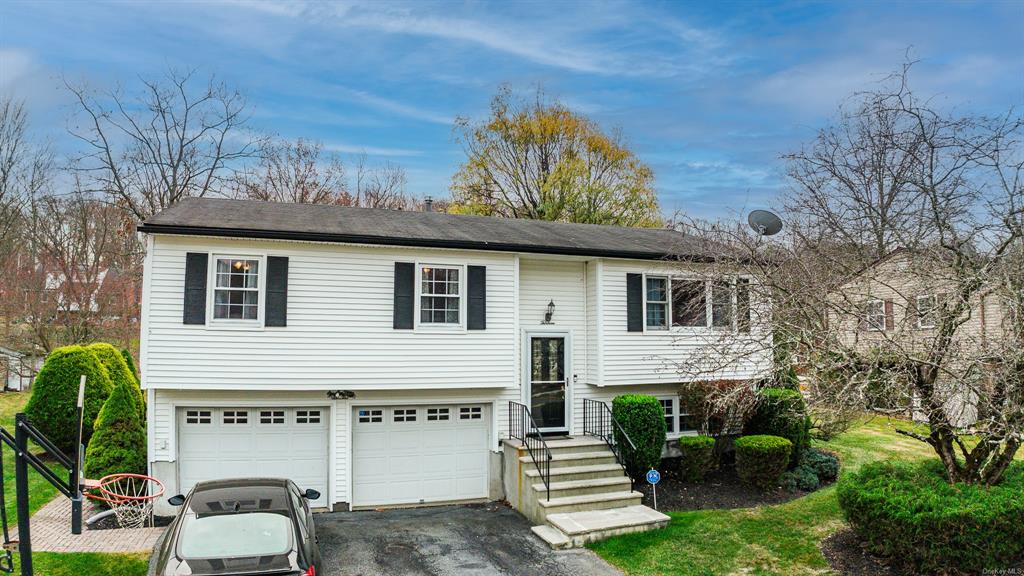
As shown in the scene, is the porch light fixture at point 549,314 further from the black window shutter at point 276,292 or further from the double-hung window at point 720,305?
the black window shutter at point 276,292

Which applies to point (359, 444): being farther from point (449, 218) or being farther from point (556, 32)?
point (556, 32)

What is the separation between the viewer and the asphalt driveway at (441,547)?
8.41 m

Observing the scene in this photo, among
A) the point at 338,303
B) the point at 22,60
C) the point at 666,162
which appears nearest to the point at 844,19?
the point at 338,303

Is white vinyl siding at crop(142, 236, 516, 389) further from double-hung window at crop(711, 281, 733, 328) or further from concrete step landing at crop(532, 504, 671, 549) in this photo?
double-hung window at crop(711, 281, 733, 328)

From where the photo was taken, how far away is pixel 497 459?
483 inches

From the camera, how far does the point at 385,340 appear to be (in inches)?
451

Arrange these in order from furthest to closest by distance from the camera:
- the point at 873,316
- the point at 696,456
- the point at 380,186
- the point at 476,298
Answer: the point at 380,186
the point at 696,456
the point at 476,298
the point at 873,316

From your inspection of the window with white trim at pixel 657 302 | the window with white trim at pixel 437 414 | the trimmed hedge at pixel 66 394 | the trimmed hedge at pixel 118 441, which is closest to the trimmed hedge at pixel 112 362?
the trimmed hedge at pixel 66 394

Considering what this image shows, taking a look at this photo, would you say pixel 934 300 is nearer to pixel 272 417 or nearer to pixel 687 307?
pixel 687 307

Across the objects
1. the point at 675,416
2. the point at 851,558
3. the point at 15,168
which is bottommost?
the point at 851,558

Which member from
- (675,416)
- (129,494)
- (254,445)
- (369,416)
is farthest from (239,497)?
(675,416)

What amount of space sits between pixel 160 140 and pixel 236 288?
780 inches

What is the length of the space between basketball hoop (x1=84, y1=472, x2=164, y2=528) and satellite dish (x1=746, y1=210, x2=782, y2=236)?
1257cm

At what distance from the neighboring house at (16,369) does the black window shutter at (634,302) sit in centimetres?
2352
